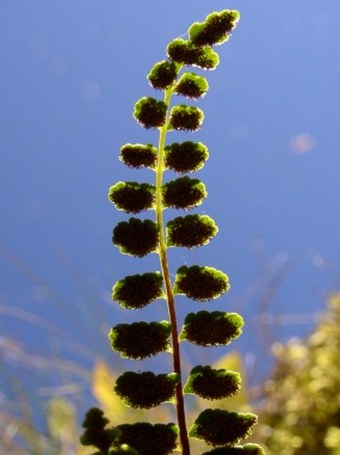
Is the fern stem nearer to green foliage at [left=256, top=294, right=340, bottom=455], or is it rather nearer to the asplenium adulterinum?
the asplenium adulterinum

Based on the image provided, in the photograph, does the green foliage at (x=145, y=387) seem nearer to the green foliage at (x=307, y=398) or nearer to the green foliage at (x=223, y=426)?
the green foliage at (x=223, y=426)

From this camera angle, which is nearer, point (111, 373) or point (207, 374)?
point (207, 374)

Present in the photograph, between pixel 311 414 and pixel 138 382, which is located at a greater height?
pixel 311 414

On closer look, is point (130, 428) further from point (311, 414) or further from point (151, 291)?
point (311, 414)

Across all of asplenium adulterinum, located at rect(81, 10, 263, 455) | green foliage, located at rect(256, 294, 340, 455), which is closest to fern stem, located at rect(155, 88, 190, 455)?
asplenium adulterinum, located at rect(81, 10, 263, 455)

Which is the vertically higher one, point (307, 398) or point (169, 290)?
point (307, 398)

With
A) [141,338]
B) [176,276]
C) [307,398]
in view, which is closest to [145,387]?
[141,338]

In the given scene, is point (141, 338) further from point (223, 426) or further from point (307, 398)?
point (307, 398)

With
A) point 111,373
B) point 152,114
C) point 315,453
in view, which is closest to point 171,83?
point 152,114
